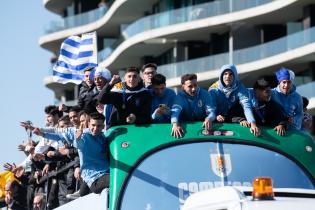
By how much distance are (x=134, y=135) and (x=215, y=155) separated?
948 mm

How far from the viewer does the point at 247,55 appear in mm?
62344

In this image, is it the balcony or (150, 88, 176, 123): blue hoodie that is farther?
the balcony

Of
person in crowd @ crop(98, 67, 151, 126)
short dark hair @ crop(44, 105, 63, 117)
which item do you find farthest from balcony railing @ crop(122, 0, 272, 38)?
person in crowd @ crop(98, 67, 151, 126)

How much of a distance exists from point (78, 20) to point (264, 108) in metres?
70.2

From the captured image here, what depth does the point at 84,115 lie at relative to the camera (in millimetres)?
14828

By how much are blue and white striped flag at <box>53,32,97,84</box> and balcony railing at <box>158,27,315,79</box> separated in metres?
34.2

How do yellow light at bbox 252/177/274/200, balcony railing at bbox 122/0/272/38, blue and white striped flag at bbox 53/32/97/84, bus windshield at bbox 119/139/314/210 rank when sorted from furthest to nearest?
balcony railing at bbox 122/0/272/38
blue and white striped flag at bbox 53/32/97/84
bus windshield at bbox 119/139/314/210
yellow light at bbox 252/177/274/200

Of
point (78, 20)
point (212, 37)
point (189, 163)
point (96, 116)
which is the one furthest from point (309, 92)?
point (189, 163)

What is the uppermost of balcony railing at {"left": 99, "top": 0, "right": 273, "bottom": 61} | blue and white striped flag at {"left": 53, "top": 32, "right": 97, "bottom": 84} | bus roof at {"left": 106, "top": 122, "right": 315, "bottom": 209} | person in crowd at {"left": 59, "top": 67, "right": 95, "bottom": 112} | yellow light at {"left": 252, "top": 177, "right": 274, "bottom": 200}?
balcony railing at {"left": 99, "top": 0, "right": 273, "bottom": 61}

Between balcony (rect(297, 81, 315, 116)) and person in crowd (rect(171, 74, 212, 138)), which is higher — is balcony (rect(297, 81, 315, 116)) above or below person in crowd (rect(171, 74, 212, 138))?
above

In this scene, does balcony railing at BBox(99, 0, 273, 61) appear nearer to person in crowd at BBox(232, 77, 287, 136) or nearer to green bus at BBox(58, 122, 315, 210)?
person in crowd at BBox(232, 77, 287, 136)

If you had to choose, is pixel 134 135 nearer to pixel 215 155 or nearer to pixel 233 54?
pixel 215 155

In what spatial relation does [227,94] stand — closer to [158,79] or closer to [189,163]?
[158,79]

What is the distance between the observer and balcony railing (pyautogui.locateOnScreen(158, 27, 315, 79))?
57.3 metres
